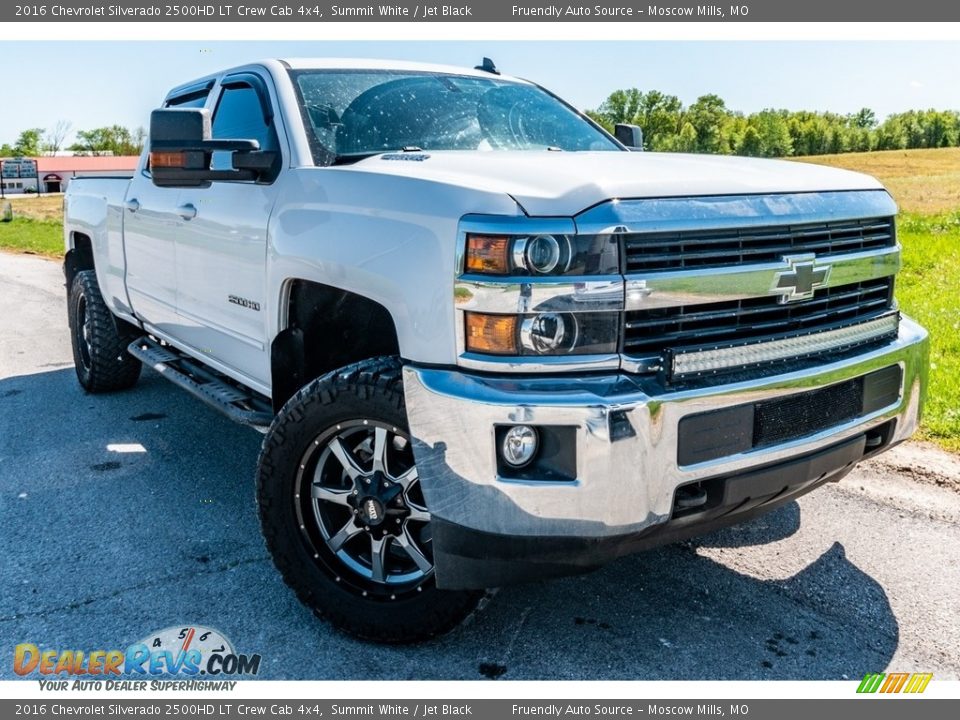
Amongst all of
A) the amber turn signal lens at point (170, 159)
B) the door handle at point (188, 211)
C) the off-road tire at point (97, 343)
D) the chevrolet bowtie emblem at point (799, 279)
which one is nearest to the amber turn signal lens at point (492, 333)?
the chevrolet bowtie emblem at point (799, 279)

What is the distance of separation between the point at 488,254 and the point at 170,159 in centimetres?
165

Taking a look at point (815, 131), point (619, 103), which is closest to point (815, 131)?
point (815, 131)

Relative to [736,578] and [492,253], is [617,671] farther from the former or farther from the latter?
[492,253]

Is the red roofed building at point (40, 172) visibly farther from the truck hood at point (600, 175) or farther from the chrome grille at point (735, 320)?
the chrome grille at point (735, 320)

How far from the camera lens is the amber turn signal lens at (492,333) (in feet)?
8.59

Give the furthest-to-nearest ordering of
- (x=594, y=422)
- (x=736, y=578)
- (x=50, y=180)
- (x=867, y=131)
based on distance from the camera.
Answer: (x=50, y=180) → (x=867, y=131) → (x=736, y=578) → (x=594, y=422)

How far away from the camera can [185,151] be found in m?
3.63

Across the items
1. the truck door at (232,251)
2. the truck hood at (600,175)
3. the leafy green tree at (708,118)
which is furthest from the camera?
the leafy green tree at (708,118)

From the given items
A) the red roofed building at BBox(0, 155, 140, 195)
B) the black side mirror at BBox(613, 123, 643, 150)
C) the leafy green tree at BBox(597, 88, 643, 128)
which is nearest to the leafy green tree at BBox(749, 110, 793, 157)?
the leafy green tree at BBox(597, 88, 643, 128)

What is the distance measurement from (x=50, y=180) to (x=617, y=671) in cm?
12802

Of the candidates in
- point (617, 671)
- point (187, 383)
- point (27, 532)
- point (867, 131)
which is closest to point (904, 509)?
point (617, 671)

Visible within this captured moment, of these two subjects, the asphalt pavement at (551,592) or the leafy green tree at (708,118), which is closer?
the asphalt pavement at (551,592)

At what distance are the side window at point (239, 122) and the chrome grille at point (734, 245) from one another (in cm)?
187

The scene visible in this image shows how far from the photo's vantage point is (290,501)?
3.19 meters
